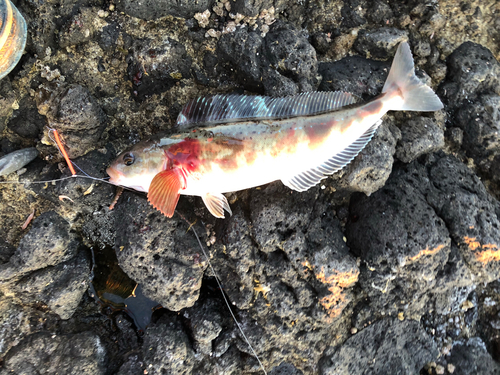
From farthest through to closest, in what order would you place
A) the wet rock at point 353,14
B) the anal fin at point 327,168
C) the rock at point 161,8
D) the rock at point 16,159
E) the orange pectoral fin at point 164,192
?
the wet rock at point 353,14, the rock at point 161,8, the rock at point 16,159, the anal fin at point 327,168, the orange pectoral fin at point 164,192

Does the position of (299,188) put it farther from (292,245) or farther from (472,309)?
(472,309)

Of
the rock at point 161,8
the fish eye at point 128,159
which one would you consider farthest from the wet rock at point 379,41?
the fish eye at point 128,159

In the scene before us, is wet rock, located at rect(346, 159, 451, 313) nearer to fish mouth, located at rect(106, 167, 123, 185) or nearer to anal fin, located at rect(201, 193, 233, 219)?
anal fin, located at rect(201, 193, 233, 219)

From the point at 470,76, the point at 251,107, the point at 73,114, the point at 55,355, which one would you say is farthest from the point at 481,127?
the point at 55,355

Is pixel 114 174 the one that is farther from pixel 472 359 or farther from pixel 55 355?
pixel 472 359

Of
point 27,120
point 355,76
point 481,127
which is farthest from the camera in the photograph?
point 481,127

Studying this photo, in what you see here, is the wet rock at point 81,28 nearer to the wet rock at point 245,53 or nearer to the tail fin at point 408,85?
the wet rock at point 245,53

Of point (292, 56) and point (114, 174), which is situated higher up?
point (292, 56)
